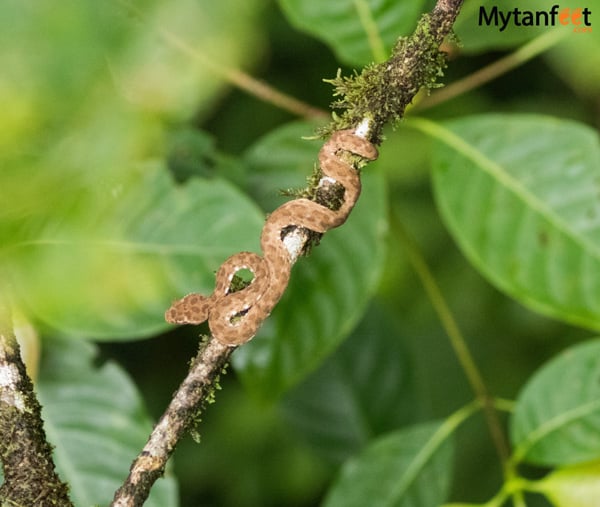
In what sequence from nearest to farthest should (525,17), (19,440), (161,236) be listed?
1. (19,440)
2. (161,236)
3. (525,17)

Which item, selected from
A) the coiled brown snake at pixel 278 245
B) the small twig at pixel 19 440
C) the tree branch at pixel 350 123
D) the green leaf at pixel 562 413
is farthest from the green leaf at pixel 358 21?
the small twig at pixel 19 440

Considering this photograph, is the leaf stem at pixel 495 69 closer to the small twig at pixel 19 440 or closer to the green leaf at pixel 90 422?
the green leaf at pixel 90 422

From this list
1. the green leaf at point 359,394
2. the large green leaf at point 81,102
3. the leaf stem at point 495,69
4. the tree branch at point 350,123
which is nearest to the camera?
the large green leaf at point 81,102

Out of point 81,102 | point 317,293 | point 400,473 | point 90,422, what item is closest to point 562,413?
point 400,473

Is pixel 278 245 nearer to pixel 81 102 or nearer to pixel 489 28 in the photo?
pixel 81 102

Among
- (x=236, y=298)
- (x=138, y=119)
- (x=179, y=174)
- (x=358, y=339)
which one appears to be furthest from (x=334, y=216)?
(x=358, y=339)

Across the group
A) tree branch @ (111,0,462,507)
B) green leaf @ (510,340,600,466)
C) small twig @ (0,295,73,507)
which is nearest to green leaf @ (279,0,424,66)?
tree branch @ (111,0,462,507)

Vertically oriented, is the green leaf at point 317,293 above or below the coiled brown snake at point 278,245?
above
